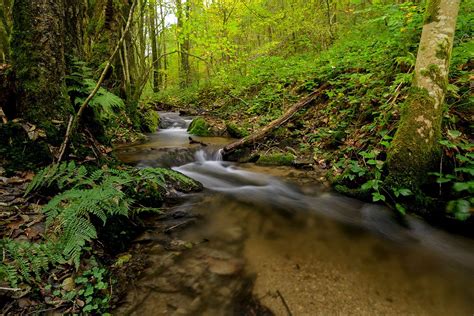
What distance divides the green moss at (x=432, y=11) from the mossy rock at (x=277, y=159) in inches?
118

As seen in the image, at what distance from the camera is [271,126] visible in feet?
20.2

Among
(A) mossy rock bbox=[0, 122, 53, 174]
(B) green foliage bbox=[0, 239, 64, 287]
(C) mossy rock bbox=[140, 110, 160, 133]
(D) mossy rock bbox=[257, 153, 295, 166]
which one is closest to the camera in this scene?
(B) green foliage bbox=[0, 239, 64, 287]

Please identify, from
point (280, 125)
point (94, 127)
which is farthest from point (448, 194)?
point (94, 127)

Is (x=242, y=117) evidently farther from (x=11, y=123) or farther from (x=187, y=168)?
(x=11, y=123)

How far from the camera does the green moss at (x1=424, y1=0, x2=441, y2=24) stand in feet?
10.8

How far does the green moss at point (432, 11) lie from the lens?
330 centimetres

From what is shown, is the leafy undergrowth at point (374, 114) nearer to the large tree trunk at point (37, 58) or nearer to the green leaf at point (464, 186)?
the green leaf at point (464, 186)

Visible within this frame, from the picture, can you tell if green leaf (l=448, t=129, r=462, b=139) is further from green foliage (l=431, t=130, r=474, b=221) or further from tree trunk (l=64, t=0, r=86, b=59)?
tree trunk (l=64, t=0, r=86, b=59)

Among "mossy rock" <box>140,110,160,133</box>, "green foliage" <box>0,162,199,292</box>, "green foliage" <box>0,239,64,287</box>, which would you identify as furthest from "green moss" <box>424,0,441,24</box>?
"mossy rock" <box>140,110,160,133</box>

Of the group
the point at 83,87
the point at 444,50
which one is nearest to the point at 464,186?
the point at 444,50

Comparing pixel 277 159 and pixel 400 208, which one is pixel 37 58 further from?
pixel 400 208

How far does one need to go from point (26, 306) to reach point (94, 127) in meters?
2.54

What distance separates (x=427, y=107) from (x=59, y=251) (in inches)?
164

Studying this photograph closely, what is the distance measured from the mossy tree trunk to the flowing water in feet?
2.06
